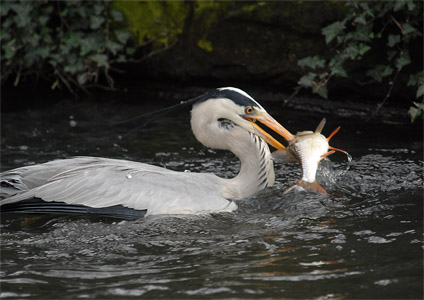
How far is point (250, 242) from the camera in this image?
4426 mm

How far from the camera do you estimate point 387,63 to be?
7.21m

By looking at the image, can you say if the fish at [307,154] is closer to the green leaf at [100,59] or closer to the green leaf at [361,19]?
the green leaf at [361,19]

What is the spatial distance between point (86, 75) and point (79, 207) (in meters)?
3.51

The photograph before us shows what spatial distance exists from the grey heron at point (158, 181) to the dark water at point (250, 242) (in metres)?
0.13

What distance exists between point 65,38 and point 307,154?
4150 mm

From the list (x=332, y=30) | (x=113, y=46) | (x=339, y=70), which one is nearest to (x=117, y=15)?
(x=113, y=46)

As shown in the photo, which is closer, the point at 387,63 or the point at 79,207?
the point at 79,207

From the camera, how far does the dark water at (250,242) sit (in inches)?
147

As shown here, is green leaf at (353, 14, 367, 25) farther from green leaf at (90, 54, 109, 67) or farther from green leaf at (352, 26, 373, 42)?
green leaf at (90, 54, 109, 67)

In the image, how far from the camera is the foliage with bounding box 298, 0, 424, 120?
6695 mm

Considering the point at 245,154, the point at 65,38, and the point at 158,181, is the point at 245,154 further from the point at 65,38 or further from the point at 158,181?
the point at 65,38

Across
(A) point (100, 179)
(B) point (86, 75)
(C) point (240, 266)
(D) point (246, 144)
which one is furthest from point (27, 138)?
(C) point (240, 266)

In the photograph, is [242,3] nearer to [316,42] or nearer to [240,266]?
[316,42]

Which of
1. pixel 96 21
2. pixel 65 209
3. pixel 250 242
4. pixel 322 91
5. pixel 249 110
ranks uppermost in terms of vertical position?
pixel 96 21
